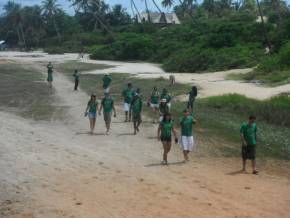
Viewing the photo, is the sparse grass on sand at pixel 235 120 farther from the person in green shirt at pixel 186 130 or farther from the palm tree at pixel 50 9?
the palm tree at pixel 50 9

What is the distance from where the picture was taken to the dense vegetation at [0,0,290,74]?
5097cm

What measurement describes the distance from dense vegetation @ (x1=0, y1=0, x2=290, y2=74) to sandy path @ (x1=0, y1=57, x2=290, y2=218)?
84.6 feet

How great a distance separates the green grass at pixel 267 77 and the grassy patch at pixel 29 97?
12992 mm

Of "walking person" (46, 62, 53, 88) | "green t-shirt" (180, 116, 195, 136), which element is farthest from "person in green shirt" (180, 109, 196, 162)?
"walking person" (46, 62, 53, 88)

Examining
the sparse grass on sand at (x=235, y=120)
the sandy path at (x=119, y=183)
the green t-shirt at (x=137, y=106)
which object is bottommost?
the sparse grass on sand at (x=235, y=120)

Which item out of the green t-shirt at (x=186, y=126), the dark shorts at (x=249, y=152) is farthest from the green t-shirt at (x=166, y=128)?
the dark shorts at (x=249, y=152)

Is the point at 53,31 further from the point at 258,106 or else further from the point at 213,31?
the point at 258,106

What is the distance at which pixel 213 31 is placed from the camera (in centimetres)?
6128

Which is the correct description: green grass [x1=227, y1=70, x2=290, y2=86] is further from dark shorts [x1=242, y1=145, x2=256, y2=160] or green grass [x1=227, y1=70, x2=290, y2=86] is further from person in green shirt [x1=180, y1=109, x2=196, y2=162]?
dark shorts [x1=242, y1=145, x2=256, y2=160]

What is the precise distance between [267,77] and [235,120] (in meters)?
14.8

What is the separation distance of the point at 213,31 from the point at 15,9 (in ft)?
248

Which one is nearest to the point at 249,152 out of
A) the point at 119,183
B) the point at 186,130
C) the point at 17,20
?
the point at 186,130

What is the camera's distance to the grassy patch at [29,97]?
2620 centimetres

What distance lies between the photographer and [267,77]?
1505 inches
